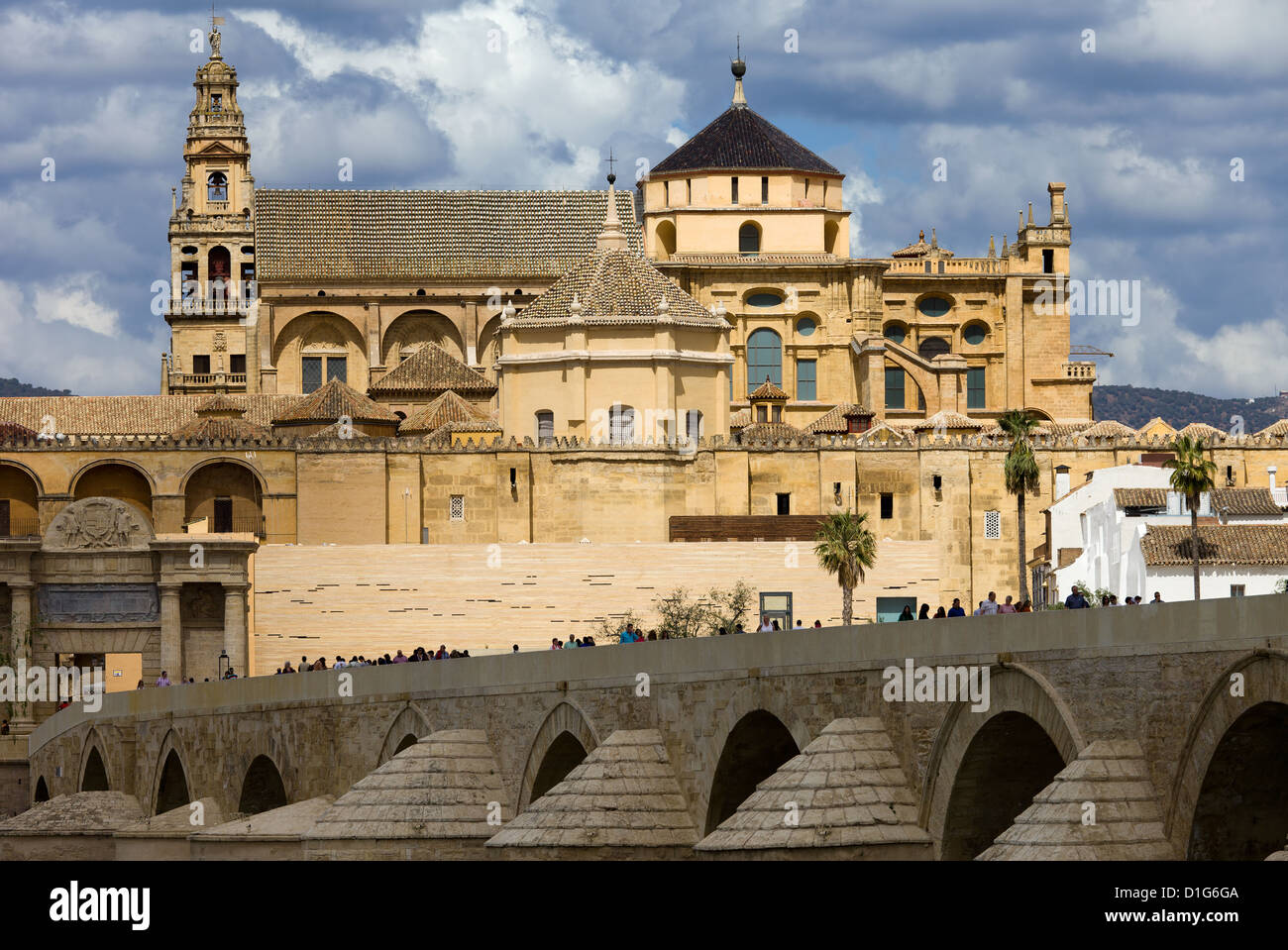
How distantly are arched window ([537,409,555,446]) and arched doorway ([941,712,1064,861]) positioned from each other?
53.6 metres

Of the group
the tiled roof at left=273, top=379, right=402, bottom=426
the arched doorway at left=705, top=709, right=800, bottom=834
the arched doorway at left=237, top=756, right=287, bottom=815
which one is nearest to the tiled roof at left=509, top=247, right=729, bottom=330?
the tiled roof at left=273, top=379, right=402, bottom=426

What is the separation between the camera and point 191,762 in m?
51.3

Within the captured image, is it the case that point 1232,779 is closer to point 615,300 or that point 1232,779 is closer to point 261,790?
point 261,790

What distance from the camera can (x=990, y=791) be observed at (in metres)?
27.9

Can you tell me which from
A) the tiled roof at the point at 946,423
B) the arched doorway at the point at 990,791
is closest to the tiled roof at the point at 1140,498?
the tiled roof at the point at 946,423

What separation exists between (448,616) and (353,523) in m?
8.25

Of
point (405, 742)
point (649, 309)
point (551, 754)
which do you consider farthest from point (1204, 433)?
point (551, 754)

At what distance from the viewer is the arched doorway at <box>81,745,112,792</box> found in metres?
57.6

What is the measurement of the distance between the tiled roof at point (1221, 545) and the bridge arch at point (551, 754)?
23367 mm

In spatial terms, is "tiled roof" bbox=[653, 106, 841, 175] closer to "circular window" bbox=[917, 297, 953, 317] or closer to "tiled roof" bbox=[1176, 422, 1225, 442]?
"circular window" bbox=[917, 297, 953, 317]
